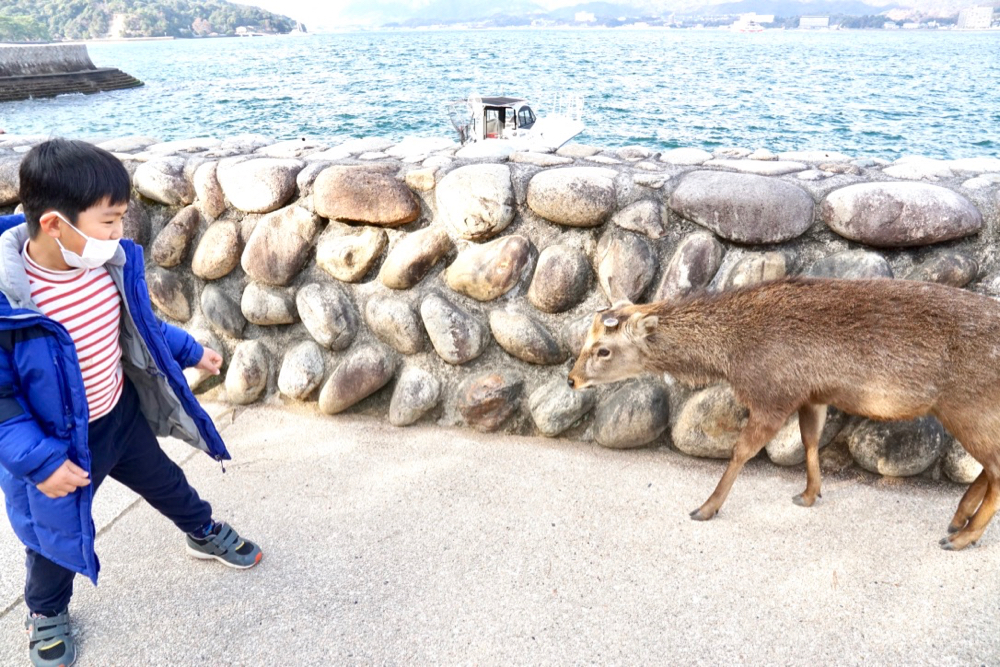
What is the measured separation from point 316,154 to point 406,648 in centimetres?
343

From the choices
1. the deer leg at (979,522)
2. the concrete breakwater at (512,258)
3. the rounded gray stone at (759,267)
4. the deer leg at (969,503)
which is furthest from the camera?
the rounded gray stone at (759,267)

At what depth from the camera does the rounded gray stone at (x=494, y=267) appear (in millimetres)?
3891

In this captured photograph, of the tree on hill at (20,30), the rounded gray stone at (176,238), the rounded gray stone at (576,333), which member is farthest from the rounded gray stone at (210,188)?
the tree on hill at (20,30)

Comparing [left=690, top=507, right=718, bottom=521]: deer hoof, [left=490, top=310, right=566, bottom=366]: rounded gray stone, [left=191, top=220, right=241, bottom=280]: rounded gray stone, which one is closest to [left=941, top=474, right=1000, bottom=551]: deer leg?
[left=690, top=507, right=718, bottom=521]: deer hoof

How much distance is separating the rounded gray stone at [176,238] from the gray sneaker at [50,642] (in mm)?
2434

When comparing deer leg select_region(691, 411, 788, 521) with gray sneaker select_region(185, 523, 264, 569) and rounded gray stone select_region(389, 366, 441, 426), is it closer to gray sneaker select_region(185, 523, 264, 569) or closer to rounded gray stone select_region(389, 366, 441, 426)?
rounded gray stone select_region(389, 366, 441, 426)

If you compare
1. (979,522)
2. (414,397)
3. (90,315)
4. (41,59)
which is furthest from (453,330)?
(41,59)

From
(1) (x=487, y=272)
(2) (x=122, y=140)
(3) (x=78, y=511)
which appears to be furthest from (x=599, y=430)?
(2) (x=122, y=140)

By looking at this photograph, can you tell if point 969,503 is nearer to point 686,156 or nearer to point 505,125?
point 686,156

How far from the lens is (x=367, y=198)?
404cm

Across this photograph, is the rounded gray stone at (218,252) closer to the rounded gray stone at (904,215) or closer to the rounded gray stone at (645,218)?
the rounded gray stone at (645,218)

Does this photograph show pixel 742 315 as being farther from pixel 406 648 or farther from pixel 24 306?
pixel 24 306

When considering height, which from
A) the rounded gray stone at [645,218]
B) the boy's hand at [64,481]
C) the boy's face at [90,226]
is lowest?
the boy's hand at [64,481]

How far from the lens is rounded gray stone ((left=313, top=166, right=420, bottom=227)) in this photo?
403 centimetres
